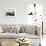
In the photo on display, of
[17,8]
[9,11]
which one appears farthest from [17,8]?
[9,11]

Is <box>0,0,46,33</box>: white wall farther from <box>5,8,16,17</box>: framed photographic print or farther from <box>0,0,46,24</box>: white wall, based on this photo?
<box>5,8,16,17</box>: framed photographic print

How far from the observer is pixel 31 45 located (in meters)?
4.79

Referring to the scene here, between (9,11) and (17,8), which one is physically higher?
(17,8)

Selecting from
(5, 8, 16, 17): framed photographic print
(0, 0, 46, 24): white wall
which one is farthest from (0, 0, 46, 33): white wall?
(5, 8, 16, 17): framed photographic print

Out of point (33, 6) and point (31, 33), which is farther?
point (33, 6)

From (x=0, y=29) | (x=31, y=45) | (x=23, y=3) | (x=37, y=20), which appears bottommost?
(x=31, y=45)

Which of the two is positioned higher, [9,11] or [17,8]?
[17,8]

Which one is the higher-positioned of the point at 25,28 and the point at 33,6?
the point at 33,6

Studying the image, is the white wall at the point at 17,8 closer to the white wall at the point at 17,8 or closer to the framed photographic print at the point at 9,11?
the white wall at the point at 17,8

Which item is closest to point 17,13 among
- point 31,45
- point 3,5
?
point 3,5

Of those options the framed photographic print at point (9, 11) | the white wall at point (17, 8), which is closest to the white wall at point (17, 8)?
the white wall at point (17, 8)

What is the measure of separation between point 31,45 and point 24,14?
6.65 feet

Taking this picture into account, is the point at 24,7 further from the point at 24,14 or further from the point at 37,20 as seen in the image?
the point at 37,20

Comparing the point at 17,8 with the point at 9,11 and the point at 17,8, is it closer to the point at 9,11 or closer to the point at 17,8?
the point at 17,8
